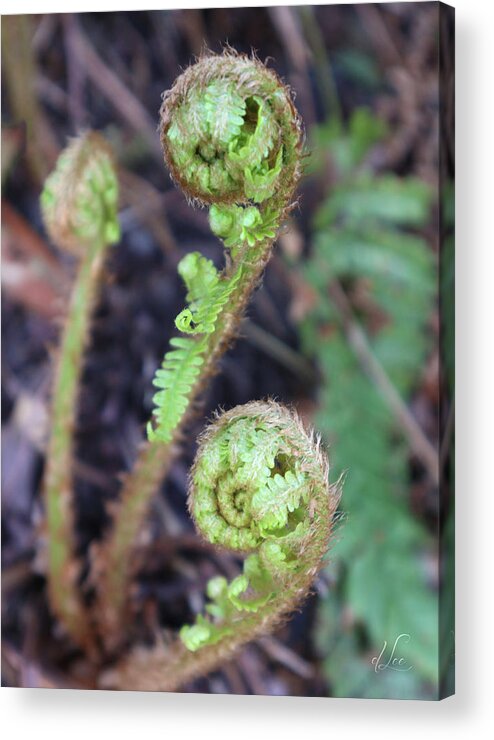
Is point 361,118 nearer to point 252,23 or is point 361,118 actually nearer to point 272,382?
point 252,23

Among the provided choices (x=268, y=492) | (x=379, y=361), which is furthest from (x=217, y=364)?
(x=379, y=361)

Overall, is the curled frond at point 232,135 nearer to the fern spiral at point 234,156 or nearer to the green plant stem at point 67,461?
the fern spiral at point 234,156

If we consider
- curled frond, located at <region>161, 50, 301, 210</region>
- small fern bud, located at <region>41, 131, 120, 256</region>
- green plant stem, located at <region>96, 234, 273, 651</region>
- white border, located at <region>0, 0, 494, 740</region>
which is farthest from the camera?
small fern bud, located at <region>41, 131, 120, 256</region>

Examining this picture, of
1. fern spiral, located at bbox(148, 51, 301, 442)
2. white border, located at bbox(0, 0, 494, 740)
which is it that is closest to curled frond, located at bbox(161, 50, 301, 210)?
fern spiral, located at bbox(148, 51, 301, 442)

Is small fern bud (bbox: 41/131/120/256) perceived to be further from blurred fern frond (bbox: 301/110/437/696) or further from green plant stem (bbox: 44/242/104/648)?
blurred fern frond (bbox: 301/110/437/696)

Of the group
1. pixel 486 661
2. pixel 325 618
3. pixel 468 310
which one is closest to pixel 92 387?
pixel 325 618

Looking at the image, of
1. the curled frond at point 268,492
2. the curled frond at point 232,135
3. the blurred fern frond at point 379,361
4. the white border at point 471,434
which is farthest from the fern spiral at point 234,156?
the blurred fern frond at point 379,361
